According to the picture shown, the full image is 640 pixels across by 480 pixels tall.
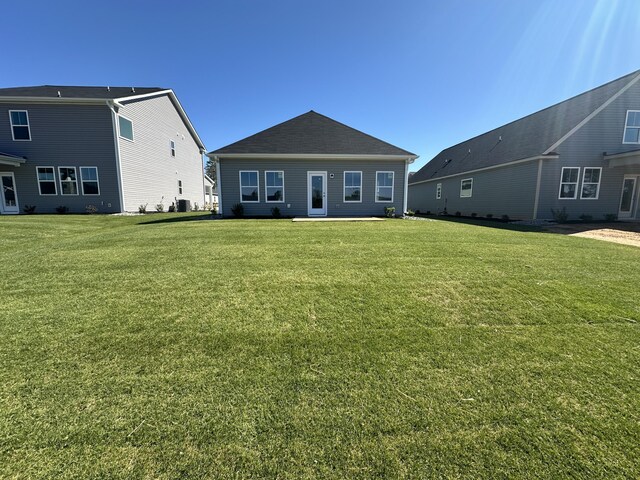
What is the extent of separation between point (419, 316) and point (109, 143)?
18.1m

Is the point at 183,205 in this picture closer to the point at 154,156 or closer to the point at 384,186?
the point at 154,156

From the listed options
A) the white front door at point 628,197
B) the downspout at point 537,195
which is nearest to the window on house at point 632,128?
the white front door at point 628,197

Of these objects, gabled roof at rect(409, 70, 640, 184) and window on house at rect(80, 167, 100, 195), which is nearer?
gabled roof at rect(409, 70, 640, 184)

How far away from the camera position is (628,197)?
1477cm

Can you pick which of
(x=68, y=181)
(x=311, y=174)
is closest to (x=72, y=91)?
(x=68, y=181)

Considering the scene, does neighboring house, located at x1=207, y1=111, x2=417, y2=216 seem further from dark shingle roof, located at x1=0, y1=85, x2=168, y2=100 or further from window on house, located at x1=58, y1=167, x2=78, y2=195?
window on house, located at x1=58, y1=167, x2=78, y2=195

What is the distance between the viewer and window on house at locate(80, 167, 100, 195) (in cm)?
1505

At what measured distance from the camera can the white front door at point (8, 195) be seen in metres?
15.0

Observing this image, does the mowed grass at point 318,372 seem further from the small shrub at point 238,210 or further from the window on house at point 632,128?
the window on house at point 632,128

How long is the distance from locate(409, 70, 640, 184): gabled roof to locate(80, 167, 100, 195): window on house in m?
22.7

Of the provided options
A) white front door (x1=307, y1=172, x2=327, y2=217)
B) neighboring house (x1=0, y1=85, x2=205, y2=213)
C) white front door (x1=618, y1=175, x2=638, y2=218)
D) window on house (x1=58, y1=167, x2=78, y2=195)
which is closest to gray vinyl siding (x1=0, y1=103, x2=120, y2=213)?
neighboring house (x1=0, y1=85, x2=205, y2=213)

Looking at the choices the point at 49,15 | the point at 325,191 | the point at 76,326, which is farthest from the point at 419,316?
the point at 49,15

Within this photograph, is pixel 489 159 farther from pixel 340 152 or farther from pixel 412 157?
pixel 340 152

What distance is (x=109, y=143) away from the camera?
14852 mm
